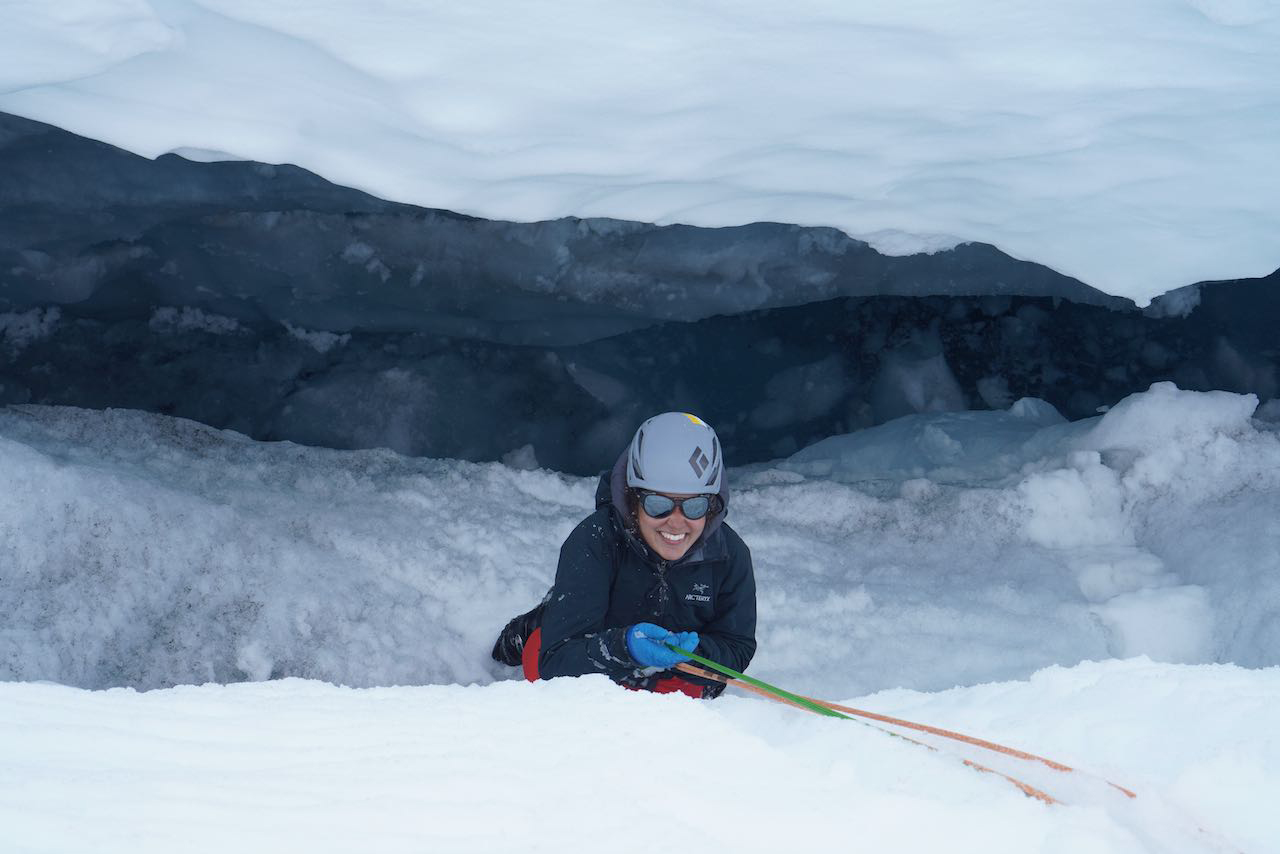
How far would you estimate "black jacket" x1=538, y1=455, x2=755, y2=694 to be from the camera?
7.18ft

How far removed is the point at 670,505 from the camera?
217 centimetres

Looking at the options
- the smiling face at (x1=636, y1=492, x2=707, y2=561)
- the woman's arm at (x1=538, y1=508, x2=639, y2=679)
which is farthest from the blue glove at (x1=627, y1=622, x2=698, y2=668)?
the smiling face at (x1=636, y1=492, x2=707, y2=561)

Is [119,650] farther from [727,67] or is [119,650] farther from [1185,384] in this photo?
[1185,384]

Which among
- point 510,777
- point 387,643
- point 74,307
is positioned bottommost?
point 387,643

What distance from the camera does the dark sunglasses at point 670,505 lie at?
2168mm

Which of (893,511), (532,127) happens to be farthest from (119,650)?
(893,511)

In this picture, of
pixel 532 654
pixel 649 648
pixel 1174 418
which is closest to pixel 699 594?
pixel 649 648

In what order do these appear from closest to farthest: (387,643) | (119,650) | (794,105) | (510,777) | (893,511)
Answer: (510,777) < (794,105) < (119,650) < (387,643) < (893,511)

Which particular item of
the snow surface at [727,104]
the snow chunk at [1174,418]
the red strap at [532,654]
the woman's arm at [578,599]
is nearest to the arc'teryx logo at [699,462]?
the woman's arm at [578,599]

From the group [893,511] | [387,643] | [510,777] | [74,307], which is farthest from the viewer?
[74,307]

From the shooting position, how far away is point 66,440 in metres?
3.17

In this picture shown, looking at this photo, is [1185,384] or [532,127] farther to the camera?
[1185,384]

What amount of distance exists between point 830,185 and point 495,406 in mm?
2501

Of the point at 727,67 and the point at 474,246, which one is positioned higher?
the point at 727,67
